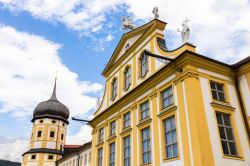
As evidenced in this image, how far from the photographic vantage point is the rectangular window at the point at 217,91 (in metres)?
17.0

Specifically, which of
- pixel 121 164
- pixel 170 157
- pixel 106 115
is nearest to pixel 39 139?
pixel 106 115

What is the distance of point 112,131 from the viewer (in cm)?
2416

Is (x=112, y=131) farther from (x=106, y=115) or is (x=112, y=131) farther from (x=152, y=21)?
(x=152, y=21)

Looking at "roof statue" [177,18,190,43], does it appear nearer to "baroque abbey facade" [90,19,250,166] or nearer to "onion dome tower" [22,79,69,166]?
"baroque abbey facade" [90,19,250,166]

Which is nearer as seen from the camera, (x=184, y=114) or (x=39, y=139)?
(x=184, y=114)

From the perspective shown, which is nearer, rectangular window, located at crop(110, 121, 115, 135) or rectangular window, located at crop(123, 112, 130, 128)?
rectangular window, located at crop(123, 112, 130, 128)

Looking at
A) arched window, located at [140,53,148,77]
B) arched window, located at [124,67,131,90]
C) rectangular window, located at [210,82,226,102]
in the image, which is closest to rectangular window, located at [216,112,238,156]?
rectangular window, located at [210,82,226,102]

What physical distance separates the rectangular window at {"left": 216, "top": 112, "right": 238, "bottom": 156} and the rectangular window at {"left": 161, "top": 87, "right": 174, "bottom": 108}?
9.53 feet

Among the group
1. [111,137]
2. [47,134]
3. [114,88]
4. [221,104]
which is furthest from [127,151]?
[47,134]

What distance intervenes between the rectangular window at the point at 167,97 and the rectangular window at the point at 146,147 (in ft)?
7.35

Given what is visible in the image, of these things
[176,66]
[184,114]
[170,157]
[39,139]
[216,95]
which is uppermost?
[39,139]

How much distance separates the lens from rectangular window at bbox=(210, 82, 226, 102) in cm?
1705

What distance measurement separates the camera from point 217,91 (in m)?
17.3

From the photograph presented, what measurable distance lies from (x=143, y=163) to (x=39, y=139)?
41.7 meters
